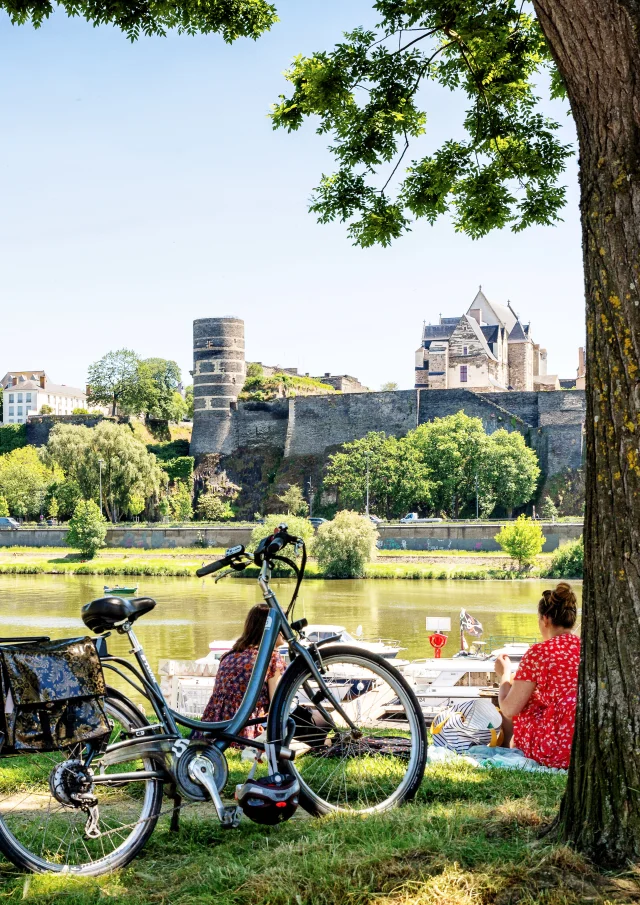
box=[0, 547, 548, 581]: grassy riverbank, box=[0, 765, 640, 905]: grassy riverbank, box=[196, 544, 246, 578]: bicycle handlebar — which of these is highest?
box=[196, 544, 246, 578]: bicycle handlebar

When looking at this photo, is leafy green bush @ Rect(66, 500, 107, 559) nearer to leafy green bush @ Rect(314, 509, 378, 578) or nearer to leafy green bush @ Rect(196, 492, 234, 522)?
leafy green bush @ Rect(196, 492, 234, 522)

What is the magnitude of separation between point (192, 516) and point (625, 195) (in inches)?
2110

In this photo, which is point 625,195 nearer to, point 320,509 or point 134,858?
point 134,858

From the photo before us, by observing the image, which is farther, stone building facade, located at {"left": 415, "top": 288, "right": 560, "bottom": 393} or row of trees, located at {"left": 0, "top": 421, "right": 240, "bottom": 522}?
stone building facade, located at {"left": 415, "top": 288, "right": 560, "bottom": 393}

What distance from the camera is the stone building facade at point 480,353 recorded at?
57.5 meters

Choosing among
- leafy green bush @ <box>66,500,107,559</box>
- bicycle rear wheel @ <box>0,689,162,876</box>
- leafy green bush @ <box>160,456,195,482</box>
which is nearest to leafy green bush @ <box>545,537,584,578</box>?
leafy green bush @ <box>66,500,107,559</box>

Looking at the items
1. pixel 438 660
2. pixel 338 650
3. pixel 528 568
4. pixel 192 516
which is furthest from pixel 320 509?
pixel 338 650

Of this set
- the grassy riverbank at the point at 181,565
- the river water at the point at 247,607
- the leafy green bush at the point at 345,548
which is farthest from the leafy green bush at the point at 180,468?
the leafy green bush at the point at 345,548

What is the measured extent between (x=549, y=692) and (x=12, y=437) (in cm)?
6598

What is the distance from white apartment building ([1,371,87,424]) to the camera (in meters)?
100

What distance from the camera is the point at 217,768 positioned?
3.27 metres

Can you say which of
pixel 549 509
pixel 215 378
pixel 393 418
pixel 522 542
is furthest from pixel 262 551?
pixel 215 378

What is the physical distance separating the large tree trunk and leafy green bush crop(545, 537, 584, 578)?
112 feet

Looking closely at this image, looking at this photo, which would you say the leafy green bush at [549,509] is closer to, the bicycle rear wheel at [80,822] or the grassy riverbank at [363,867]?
the grassy riverbank at [363,867]
